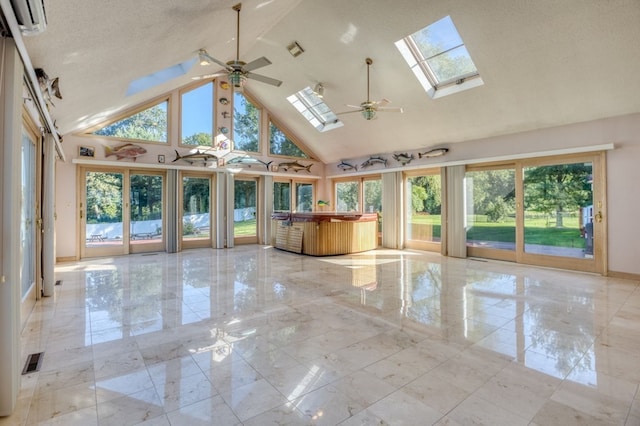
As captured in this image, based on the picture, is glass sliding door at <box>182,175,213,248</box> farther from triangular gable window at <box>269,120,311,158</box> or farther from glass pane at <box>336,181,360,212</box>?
glass pane at <box>336,181,360,212</box>

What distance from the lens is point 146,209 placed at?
809 centimetres

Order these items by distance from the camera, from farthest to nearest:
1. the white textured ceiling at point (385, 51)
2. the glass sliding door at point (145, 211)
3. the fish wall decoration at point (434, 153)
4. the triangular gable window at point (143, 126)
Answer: the glass sliding door at point (145, 211) < the fish wall decoration at point (434, 153) < the triangular gable window at point (143, 126) < the white textured ceiling at point (385, 51)

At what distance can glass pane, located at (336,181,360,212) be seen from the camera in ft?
33.8

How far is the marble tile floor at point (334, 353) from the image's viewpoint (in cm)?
190

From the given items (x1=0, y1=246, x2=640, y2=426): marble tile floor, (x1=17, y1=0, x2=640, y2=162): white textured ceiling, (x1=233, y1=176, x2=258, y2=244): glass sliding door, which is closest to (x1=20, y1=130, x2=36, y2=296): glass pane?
(x1=0, y1=246, x2=640, y2=426): marble tile floor

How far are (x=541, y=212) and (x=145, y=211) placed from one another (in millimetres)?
8900

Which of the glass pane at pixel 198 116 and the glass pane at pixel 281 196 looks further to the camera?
the glass pane at pixel 281 196

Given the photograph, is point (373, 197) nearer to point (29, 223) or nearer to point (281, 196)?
point (281, 196)

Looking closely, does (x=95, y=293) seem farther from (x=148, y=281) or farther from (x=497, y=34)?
(x=497, y=34)

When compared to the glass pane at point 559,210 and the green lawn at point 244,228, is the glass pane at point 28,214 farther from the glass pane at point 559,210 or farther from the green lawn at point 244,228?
the glass pane at point 559,210

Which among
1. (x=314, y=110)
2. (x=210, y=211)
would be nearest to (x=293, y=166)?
(x=314, y=110)

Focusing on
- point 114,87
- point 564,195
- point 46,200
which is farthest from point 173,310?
point 564,195

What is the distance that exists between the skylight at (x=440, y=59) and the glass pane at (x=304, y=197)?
544cm

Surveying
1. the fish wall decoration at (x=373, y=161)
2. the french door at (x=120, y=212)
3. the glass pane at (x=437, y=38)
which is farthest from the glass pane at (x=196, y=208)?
the glass pane at (x=437, y=38)
